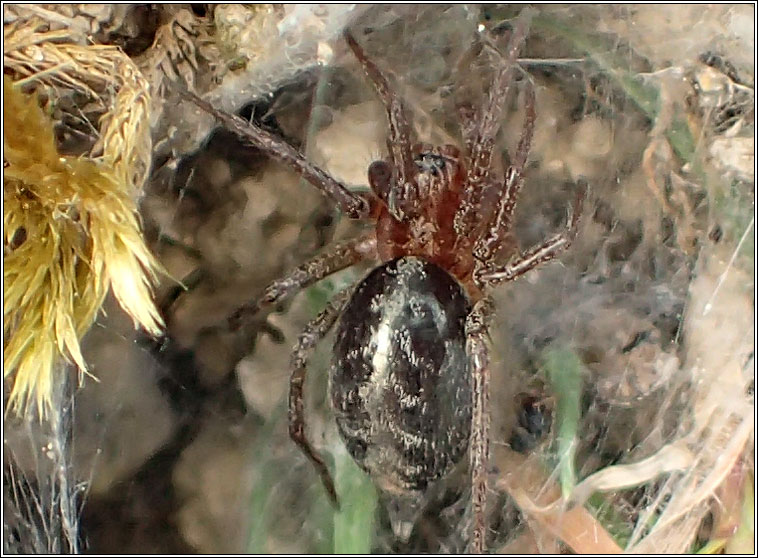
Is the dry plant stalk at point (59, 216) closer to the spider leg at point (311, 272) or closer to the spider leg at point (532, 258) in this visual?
the spider leg at point (311, 272)

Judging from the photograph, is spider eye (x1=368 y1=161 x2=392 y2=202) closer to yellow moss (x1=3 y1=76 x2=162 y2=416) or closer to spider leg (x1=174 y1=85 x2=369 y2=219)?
spider leg (x1=174 y1=85 x2=369 y2=219)

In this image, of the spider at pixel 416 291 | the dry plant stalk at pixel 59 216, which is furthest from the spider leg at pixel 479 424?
the dry plant stalk at pixel 59 216

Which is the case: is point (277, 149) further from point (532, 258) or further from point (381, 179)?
point (532, 258)

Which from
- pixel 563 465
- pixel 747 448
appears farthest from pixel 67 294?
pixel 747 448

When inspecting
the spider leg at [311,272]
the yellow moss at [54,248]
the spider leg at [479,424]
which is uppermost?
the yellow moss at [54,248]

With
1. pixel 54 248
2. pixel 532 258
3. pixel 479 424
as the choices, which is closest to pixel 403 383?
pixel 479 424

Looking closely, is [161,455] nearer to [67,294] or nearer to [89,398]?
[89,398]
